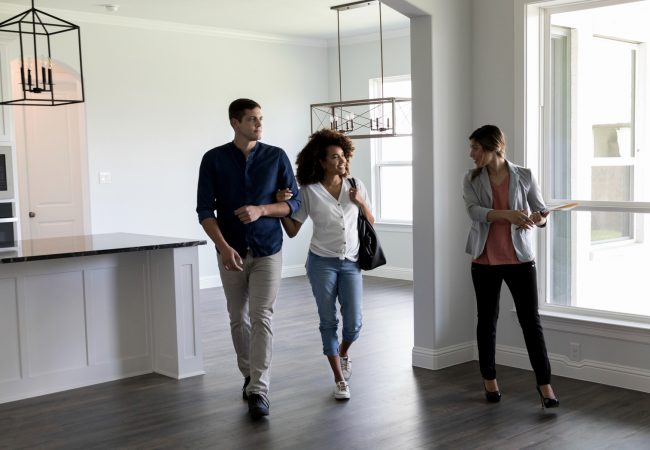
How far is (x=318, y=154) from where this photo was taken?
4156 mm

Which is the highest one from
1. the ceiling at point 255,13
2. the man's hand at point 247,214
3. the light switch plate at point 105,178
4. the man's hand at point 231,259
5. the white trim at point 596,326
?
the ceiling at point 255,13

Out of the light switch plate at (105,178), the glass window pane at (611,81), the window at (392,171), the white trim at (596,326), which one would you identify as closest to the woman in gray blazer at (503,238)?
the white trim at (596,326)

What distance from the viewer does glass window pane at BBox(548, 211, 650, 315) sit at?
441 cm

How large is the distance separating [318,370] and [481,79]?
2.03m

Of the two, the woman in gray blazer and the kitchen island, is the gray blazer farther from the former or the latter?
the kitchen island

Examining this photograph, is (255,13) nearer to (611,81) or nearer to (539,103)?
(539,103)

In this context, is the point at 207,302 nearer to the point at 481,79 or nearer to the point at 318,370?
the point at 318,370

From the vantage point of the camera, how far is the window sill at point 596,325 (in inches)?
169

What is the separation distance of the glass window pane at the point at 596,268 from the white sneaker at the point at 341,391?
142 cm

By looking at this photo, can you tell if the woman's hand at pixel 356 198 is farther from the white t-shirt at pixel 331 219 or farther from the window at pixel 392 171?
the window at pixel 392 171

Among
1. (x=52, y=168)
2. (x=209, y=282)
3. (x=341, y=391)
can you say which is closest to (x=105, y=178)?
(x=52, y=168)

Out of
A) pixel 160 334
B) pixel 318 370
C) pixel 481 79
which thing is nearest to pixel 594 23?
pixel 481 79

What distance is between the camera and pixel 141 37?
7918 mm

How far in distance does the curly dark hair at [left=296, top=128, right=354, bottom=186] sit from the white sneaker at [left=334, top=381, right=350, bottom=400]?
3.48ft
